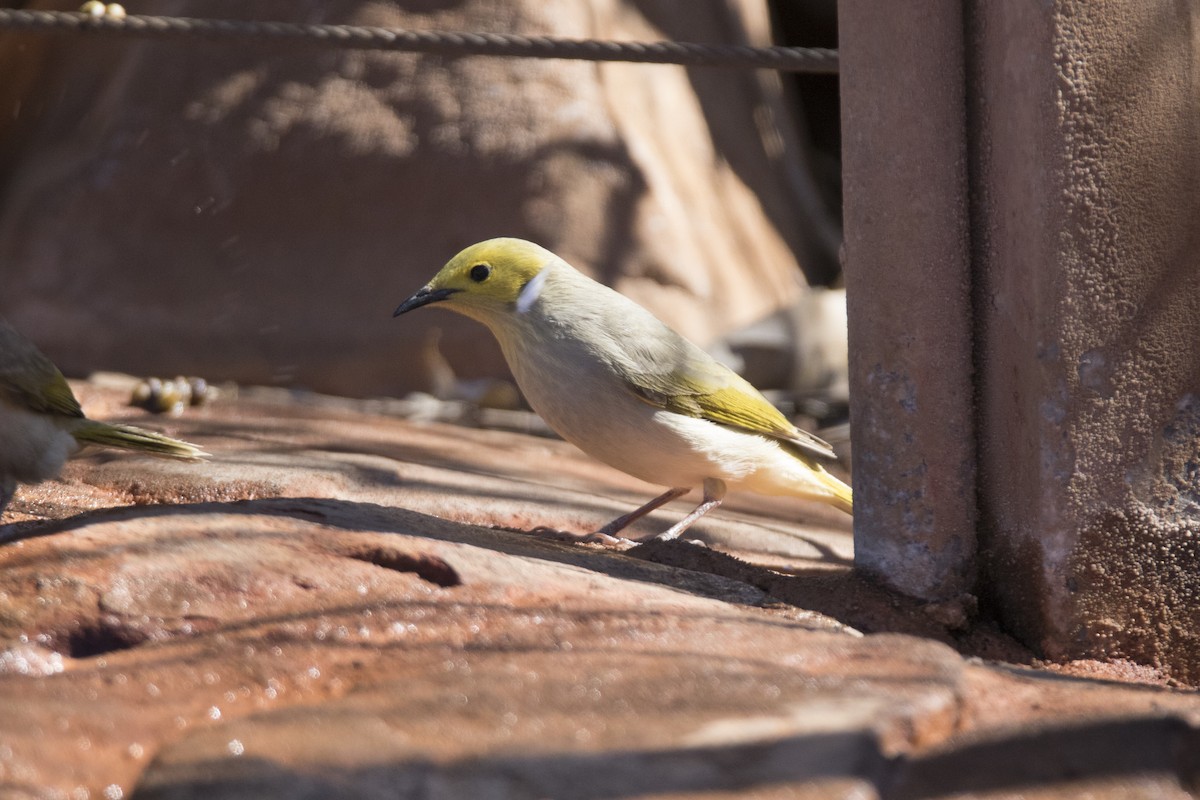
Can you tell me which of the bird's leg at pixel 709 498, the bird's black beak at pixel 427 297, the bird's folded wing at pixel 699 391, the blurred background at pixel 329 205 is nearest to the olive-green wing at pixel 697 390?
the bird's folded wing at pixel 699 391

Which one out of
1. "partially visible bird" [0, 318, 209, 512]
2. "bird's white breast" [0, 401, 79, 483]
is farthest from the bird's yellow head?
"bird's white breast" [0, 401, 79, 483]

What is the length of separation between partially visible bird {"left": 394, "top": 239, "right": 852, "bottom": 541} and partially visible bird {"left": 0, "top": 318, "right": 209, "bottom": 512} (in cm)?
103

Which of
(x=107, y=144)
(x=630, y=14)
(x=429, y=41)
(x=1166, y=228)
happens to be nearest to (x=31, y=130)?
(x=107, y=144)

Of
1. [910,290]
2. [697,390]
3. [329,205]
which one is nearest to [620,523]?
[697,390]

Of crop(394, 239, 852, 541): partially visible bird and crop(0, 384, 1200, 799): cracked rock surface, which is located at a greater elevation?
crop(394, 239, 852, 541): partially visible bird

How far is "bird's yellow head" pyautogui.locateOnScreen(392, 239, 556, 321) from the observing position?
4.18 meters

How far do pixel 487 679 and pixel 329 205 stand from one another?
225 inches

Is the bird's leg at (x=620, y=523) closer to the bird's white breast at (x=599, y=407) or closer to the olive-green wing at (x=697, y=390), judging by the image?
the bird's white breast at (x=599, y=407)

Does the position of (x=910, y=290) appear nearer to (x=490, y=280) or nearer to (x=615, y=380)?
(x=615, y=380)

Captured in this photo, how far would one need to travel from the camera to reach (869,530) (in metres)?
3.54

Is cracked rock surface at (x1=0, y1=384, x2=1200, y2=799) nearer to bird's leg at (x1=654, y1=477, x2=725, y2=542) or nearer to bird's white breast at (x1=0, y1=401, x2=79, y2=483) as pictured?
bird's white breast at (x1=0, y1=401, x2=79, y2=483)

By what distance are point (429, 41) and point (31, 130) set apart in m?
5.00

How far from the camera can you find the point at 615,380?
404 cm

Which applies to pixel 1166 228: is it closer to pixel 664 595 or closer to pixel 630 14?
pixel 664 595
